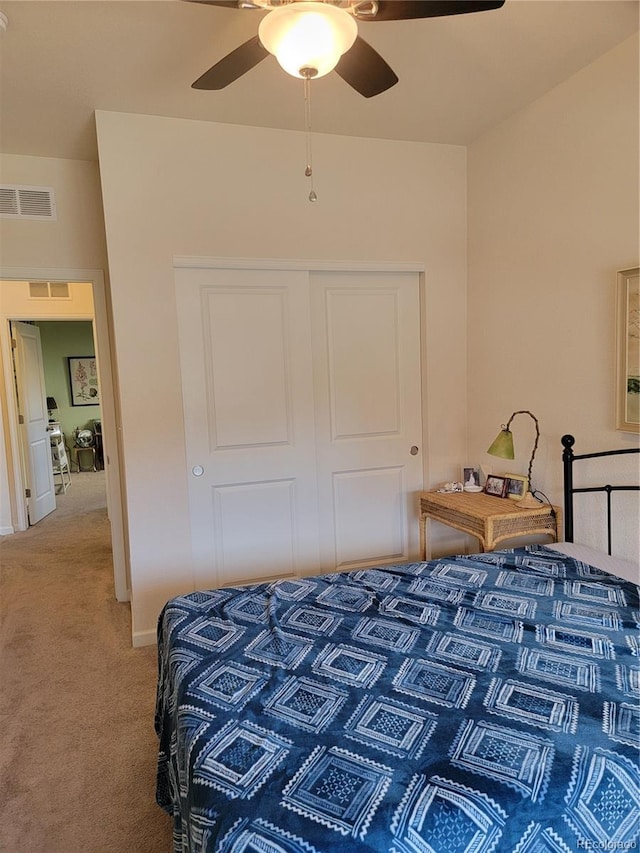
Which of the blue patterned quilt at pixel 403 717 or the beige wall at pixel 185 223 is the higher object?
the beige wall at pixel 185 223

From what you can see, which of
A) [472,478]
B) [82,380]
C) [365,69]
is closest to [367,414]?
[472,478]

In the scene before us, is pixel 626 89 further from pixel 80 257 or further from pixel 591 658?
pixel 80 257

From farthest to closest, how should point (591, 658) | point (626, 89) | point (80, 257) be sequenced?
1. point (80, 257)
2. point (626, 89)
3. point (591, 658)

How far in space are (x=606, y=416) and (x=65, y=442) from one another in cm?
825

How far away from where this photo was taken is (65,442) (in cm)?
873

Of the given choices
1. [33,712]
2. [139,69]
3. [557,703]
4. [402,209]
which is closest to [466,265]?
[402,209]

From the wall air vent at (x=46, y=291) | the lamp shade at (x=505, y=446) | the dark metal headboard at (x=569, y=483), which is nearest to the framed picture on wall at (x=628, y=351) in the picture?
the dark metal headboard at (x=569, y=483)

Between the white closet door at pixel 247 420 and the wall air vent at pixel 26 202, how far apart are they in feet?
3.20

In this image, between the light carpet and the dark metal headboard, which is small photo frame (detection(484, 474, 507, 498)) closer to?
the dark metal headboard

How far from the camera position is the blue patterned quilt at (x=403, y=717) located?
1058 mm

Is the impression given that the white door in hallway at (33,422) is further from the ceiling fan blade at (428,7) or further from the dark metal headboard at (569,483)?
the dark metal headboard at (569,483)

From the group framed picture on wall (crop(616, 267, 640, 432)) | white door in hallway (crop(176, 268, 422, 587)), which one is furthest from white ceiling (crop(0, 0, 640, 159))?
framed picture on wall (crop(616, 267, 640, 432))

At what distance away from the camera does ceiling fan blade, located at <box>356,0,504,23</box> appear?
60.1 inches

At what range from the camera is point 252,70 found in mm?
2385
